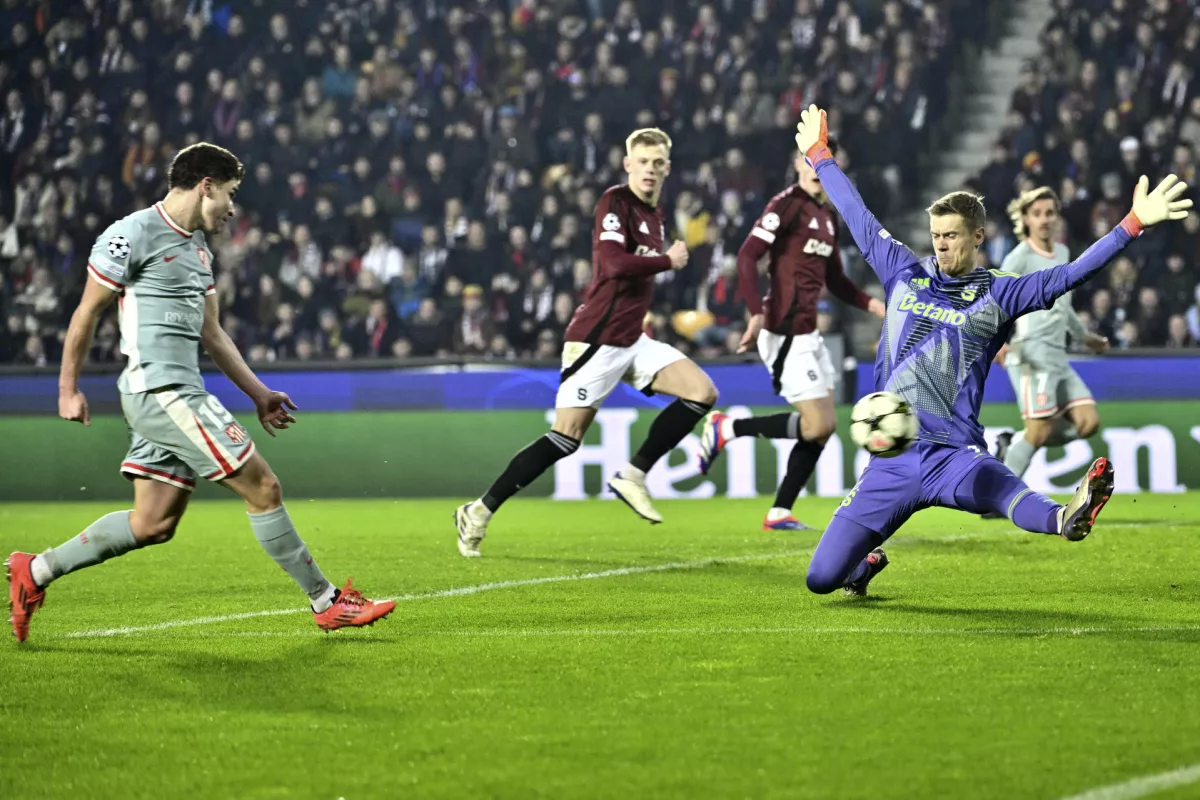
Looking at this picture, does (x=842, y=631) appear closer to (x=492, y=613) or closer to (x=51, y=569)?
(x=492, y=613)

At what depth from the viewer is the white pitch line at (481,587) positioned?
20.8ft

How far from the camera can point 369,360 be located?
14016 mm

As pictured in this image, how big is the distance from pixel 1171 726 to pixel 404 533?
6987mm

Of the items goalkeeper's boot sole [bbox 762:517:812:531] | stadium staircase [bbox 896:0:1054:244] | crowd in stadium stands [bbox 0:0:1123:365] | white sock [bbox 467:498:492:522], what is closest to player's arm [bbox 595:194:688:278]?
white sock [bbox 467:498:492:522]

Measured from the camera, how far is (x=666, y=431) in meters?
9.41

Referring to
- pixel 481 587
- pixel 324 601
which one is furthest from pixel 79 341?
pixel 481 587

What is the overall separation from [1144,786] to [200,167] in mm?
3870

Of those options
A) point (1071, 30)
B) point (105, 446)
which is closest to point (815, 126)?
point (105, 446)

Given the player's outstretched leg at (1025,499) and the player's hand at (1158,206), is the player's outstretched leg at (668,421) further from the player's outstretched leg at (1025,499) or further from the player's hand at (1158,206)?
the player's hand at (1158,206)

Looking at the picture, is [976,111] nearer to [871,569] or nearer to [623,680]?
[871,569]

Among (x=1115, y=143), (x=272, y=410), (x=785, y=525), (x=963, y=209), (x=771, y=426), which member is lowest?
(x=785, y=525)

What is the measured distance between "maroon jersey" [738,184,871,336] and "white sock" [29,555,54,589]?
510cm

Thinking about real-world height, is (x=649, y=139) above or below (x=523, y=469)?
above

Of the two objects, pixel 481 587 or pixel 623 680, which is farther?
pixel 481 587
